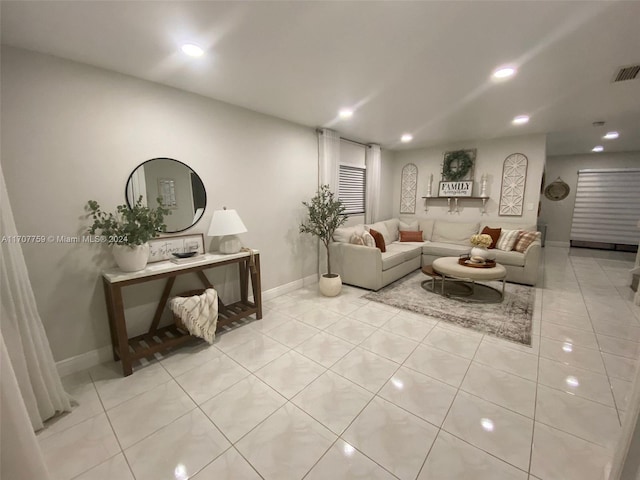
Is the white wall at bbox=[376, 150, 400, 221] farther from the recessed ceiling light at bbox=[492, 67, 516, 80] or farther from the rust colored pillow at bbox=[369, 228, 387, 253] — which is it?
the recessed ceiling light at bbox=[492, 67, 516, 80]

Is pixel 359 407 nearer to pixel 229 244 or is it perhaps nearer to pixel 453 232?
pixel 229 244

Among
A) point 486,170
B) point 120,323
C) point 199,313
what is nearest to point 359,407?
point 199,313

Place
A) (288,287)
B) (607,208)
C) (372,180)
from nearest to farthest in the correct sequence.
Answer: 1. (288,287)
2. (372,180)
3. (607,208)

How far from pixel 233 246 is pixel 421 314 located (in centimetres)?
223

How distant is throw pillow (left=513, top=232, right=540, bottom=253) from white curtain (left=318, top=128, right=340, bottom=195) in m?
2.97

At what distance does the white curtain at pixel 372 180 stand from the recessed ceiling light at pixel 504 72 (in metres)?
2.89

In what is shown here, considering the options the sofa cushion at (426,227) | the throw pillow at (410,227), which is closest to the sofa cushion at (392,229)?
the throw pillow at (410,227)

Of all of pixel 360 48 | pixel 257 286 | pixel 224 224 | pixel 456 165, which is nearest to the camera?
pixel 360 48

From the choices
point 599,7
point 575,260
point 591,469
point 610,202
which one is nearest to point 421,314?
point 591,469

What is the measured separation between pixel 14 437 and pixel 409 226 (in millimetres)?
5496

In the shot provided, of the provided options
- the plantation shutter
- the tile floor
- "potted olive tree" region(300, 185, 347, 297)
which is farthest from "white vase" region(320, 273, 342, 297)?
the plantation shutter

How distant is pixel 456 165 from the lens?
5152mm

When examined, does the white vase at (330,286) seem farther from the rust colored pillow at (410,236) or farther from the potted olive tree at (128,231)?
the rust colored pillow at (410,236)

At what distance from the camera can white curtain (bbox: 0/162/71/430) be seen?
1.45 meters
